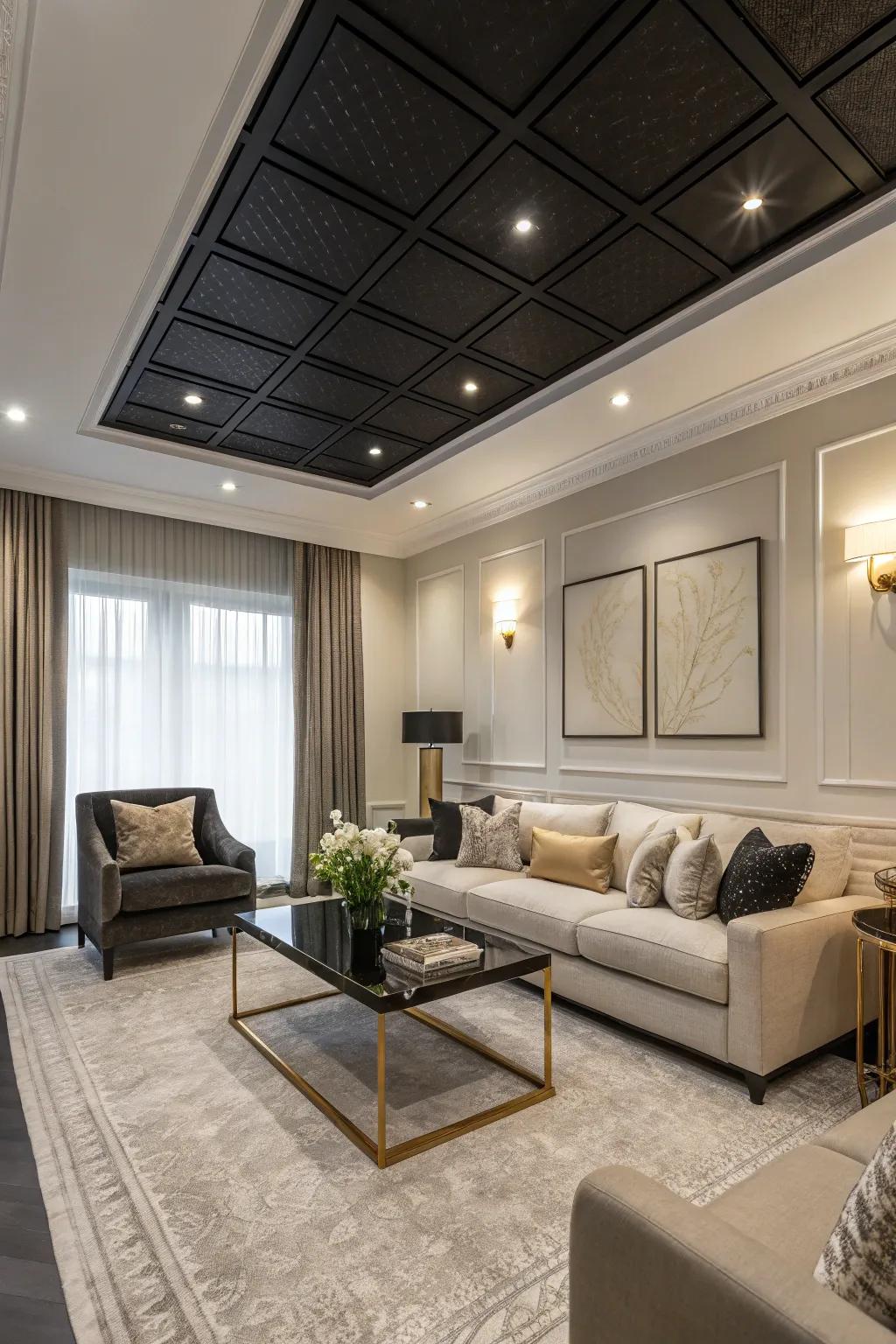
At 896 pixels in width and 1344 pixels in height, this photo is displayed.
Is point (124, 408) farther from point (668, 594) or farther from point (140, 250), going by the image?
point (668, 594)

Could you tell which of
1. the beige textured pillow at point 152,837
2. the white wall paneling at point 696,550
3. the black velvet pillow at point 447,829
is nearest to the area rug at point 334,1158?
the beige textured pillow at point 152,837

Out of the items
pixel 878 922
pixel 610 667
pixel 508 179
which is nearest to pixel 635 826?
pixel 610 667

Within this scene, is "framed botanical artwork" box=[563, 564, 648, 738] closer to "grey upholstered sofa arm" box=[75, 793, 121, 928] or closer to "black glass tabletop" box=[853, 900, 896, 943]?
"black glass tabletop" box=[853, 900, 896, 943]

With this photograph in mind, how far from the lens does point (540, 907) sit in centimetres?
349

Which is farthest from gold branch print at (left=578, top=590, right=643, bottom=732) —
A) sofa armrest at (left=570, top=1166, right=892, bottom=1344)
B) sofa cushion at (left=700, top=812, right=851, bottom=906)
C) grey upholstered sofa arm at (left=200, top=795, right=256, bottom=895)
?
sofa armrest at (left=570, top=1166, right=892, bottom=1344)

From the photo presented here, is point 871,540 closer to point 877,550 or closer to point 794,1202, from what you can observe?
point 877,550

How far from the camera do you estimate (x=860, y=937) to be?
2.51m

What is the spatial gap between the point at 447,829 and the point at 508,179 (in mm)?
3380

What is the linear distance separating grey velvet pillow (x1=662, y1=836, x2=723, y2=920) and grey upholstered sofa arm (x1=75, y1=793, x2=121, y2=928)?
2.71 m

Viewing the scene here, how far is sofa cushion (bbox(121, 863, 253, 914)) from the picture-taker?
3.92m

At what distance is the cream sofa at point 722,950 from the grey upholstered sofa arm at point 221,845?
4.49ft

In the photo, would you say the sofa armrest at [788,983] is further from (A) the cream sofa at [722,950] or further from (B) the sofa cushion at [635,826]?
(B) the sofa cushion at [635,826]

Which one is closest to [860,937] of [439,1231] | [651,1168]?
[651,1168]

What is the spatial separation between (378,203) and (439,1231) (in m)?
2.89
